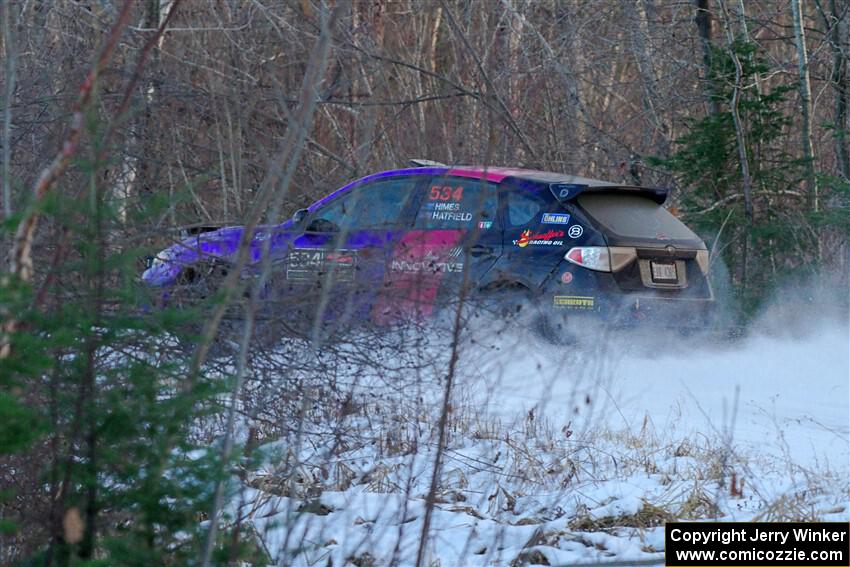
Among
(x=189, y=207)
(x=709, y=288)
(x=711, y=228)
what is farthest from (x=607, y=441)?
(x=711, y=228)

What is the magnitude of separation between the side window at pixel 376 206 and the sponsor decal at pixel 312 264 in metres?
0.38

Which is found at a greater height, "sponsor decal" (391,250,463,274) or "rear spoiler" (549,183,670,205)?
"rear spoiler" (549,183,670,205)

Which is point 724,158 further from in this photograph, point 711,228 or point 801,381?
point 801,381

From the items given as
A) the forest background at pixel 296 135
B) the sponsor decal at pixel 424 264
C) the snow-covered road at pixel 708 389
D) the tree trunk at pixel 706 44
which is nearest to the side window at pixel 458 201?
the forest background at pixel 296 135

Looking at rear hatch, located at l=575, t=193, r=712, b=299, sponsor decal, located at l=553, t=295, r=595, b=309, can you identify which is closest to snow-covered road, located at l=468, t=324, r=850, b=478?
sponsor decal, located at l=553, t=295, r=595, b=309

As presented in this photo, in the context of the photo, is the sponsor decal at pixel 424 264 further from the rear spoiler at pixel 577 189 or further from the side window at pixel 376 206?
the rear spoiler at pixel 577 189

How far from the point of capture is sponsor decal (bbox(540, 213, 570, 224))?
9.55 metres

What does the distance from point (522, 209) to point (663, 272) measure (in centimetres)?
133

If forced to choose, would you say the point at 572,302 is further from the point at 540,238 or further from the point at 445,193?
the point at 445,193

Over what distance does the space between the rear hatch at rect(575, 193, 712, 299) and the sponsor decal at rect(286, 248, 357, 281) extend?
421 centimetres

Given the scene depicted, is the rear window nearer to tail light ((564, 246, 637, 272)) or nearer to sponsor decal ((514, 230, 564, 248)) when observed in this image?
tail light ((564, 246, 637, 272))

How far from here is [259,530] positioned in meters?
4.49

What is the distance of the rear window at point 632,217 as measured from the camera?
9.63 m

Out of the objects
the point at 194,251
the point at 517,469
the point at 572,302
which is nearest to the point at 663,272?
the point at 572,302
